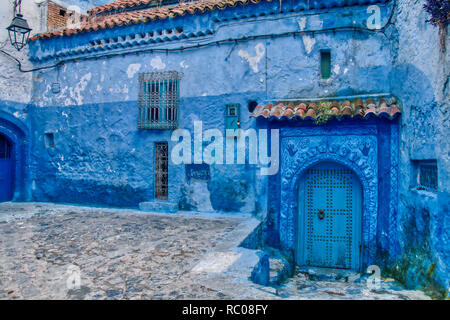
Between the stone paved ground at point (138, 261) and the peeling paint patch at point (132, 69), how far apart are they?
3.93m

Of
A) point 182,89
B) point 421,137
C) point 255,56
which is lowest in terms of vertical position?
point 421,137

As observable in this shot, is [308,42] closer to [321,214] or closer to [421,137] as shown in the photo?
[421,137]

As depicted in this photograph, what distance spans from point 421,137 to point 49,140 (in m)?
10.3

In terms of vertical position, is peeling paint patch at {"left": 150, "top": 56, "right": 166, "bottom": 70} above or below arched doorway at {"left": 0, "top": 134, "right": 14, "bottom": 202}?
above

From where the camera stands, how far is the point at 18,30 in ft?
32.4

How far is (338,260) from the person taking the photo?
22.8 ft

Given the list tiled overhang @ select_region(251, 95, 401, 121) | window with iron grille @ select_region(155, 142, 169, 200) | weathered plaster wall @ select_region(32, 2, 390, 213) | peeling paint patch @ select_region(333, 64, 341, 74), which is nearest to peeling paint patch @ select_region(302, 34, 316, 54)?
weathered plaster wall @ select_region(32, 2, 390, 213)

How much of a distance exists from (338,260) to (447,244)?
9.46 feet

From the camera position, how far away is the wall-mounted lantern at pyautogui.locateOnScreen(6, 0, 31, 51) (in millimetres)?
9534

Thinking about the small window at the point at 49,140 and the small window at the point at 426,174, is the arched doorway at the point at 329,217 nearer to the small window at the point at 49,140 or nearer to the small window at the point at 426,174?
the small window at the point at 426,174

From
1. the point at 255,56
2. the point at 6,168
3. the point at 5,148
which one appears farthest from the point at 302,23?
the point at 6,168

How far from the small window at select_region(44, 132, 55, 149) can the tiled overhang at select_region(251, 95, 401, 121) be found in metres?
6.93

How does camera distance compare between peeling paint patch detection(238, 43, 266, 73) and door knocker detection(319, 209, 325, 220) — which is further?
peeling paint patch detection(238, 43, 266, 73)

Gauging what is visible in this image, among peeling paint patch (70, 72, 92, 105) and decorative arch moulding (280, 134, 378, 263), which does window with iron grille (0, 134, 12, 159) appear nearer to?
peeling paint patch (70, 72, 92, 105)
